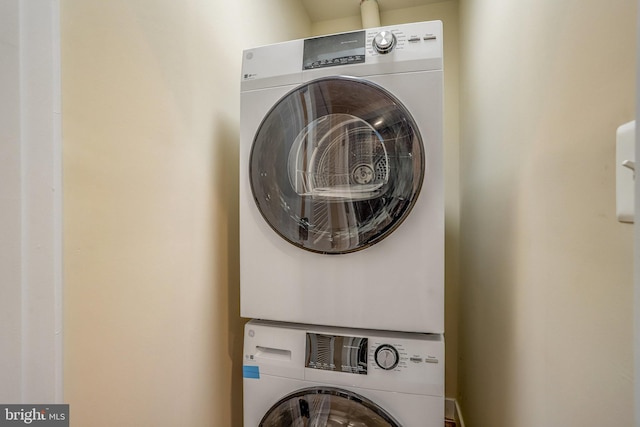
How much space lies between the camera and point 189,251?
920mm

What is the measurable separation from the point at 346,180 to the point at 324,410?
74 centimetres

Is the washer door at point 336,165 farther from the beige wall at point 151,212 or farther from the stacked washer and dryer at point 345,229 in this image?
the beige wall at point 151,212

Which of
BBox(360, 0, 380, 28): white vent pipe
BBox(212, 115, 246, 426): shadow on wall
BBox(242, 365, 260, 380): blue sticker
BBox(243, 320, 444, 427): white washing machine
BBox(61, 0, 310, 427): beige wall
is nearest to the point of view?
BBox(61, 0, 310, 427): beige wall

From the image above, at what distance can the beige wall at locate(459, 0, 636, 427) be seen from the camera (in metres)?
0.43

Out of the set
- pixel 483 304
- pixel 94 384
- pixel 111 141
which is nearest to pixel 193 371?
pixel 94 384

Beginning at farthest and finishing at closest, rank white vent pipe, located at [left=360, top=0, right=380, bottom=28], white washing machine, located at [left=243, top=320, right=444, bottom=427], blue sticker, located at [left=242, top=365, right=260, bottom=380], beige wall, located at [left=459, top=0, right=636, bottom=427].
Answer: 1. white vent pipe, located at [left=360, top=0, right=380, bottom=28]
2. blue sticker, located at [left=242, top=365, right=260, bottom=380]
3. white washing machine, located at [left=243, top=320, right=444, bottom=427]
4. beige wall, located at [left=459, top=0, right=636, bottom=427]

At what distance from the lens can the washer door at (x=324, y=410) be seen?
2.87 feet

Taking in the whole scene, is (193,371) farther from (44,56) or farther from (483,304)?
(483,304)

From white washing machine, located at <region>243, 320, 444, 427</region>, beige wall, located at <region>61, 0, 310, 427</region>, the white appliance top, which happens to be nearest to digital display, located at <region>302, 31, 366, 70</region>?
the white appliance top

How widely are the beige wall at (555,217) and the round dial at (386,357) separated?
0.34 meters

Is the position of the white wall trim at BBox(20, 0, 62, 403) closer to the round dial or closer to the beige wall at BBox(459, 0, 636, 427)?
the round dial

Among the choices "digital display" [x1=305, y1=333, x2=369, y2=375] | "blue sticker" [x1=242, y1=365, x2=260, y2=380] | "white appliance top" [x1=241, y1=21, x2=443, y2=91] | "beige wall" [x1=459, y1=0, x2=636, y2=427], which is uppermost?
"white appliance top" [x1=241, y1=21, x2=443, y2=91]

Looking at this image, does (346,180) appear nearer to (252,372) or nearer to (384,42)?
(384,42)

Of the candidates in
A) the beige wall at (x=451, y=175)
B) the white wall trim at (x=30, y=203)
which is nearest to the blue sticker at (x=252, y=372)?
the white wall trim at (x=30, y=203)
